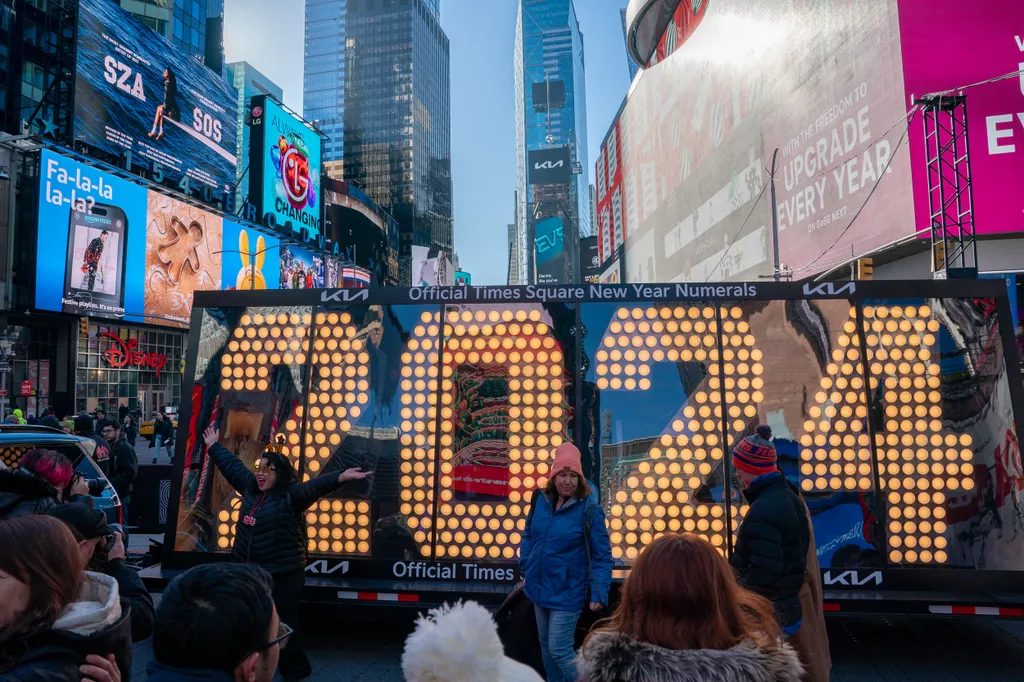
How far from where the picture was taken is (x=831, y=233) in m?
22.0

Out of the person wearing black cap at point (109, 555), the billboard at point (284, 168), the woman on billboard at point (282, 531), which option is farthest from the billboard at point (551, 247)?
the person wearing black cap at point (109, 555)

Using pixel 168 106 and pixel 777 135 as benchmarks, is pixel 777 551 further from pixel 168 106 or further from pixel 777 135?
pixel 168 106

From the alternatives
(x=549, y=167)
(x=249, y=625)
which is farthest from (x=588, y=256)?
(x=249, y=625)

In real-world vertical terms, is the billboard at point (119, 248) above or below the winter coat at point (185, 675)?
above

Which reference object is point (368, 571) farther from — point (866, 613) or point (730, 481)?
point (866, 613)

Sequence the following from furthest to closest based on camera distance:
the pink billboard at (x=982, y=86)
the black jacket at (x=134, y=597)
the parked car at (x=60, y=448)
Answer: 1. the pink billboard at (x=982, y=86)
2. the parked car at (x=60, y=448)
3. the black jacket at (x=134, y=597)

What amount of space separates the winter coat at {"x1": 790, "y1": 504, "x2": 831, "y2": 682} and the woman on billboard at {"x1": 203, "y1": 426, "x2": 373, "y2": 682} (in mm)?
3092

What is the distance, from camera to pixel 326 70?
564 feet

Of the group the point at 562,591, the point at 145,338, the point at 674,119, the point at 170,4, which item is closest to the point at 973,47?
the point at 562,591

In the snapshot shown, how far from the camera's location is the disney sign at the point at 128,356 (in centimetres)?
3628

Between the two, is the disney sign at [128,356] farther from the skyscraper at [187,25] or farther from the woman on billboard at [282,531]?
the woman on billboard at [282,531]

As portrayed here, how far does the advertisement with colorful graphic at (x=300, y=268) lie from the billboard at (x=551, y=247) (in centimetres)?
4044

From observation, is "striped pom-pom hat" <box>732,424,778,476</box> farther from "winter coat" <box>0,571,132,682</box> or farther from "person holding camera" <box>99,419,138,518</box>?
"person holding camera" <box>99,419,138,518</box>

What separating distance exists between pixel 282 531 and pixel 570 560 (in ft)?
6.71
